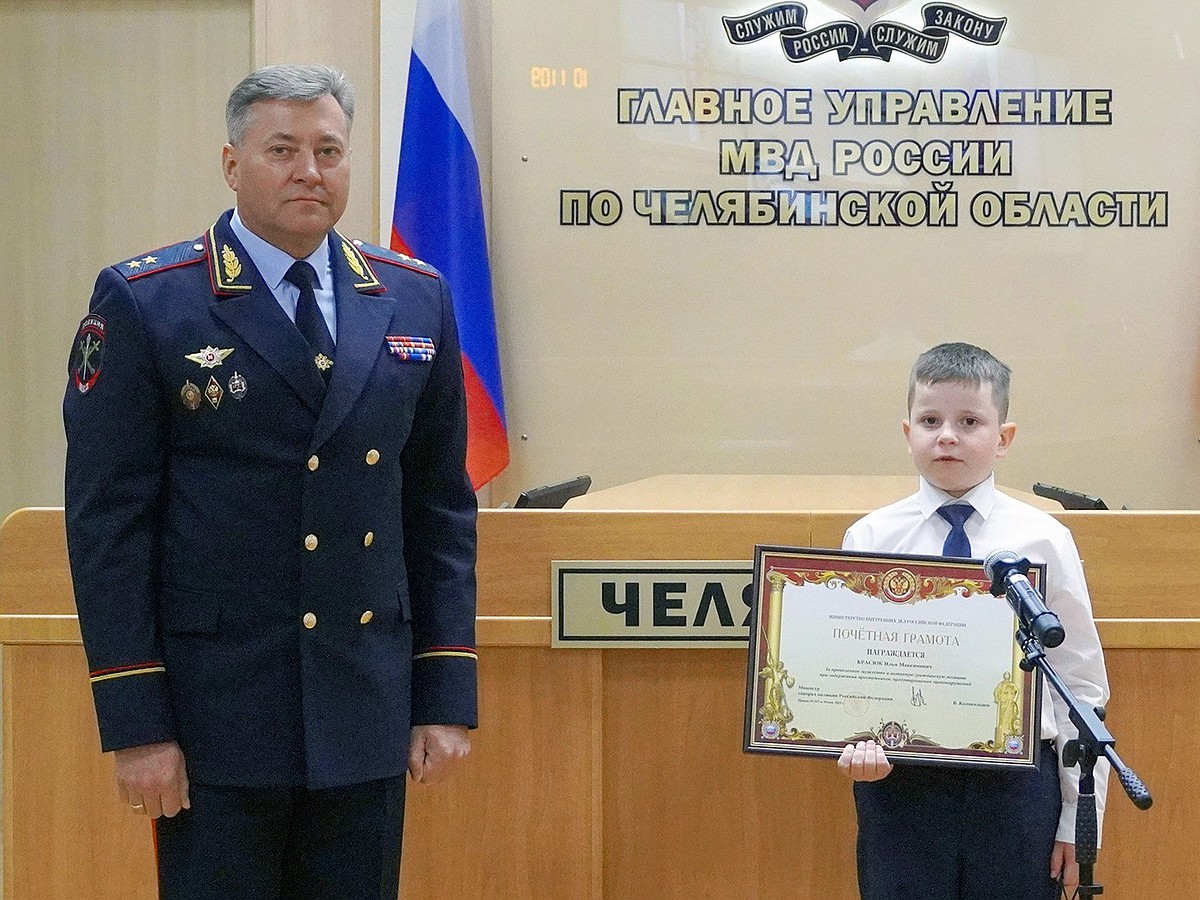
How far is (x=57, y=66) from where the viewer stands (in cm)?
365

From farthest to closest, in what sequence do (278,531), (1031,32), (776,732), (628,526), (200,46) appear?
(1031,32) < (200,46) < (628,526) < (776,732) < (278,531)

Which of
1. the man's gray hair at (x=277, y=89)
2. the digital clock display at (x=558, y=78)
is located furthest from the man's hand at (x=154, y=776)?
the digital clock display at (x=558, y=78)

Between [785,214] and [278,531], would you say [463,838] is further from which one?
[785,214]

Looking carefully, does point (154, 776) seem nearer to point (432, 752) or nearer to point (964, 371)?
point (432, 752)

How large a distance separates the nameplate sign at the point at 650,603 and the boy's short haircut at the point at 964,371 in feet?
1.61

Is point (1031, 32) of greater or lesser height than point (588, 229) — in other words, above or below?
above

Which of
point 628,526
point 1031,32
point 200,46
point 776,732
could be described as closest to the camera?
point 776,732

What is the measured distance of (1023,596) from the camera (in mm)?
1497

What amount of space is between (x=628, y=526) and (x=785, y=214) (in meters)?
1.94

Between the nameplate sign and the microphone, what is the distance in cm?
79

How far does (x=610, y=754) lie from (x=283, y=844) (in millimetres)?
807

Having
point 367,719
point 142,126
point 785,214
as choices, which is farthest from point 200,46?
point 367,719

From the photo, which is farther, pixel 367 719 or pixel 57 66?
pixel 57 66

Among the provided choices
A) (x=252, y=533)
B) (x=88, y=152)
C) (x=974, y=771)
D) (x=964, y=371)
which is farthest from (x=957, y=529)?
(x=88, y=152)
